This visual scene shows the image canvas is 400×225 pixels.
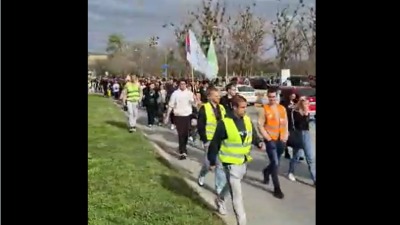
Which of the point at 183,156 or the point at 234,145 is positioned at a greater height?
the point at 234,145

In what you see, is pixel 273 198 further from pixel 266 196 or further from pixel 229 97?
pixel 229 97

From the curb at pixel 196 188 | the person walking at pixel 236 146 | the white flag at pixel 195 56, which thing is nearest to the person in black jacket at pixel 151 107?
the curb at pixel 196 188

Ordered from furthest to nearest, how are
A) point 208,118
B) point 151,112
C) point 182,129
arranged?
point 151,112, point 182,129, point 208,118

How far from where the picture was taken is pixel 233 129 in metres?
2.95

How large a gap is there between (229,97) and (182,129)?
1.95 m

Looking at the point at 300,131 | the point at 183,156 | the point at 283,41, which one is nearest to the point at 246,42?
the point at 283,41

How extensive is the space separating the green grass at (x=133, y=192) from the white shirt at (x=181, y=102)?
3.04 feet

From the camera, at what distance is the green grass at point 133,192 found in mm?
2871

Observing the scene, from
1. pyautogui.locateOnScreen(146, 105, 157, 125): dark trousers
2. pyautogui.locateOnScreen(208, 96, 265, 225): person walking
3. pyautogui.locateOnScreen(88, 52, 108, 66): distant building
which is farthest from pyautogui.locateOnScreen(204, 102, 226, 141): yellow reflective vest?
pyautogui.locateOnScreen(146, 105, 157, 125): dark trousers

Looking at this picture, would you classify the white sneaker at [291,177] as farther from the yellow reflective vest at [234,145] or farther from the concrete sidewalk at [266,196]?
the yellow reflective vest at [234,145]
